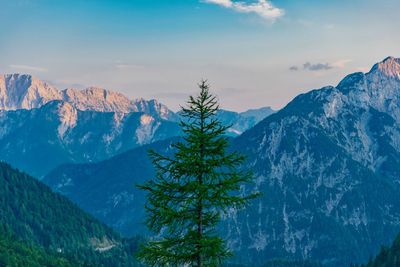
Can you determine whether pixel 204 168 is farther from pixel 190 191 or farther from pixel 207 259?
pixel 207 259

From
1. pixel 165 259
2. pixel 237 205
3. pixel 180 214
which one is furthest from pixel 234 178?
pixel 165 259

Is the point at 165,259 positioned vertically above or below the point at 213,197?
below

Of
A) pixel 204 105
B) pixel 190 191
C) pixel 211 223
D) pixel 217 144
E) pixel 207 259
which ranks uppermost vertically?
pixel 204 105

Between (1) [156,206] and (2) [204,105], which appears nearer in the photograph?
(1) [156,206]

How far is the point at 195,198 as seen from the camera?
41.4m

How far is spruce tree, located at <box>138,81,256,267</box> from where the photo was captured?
136ft

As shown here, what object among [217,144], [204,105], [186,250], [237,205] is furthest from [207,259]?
[204,105]

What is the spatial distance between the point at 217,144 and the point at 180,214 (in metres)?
6.04

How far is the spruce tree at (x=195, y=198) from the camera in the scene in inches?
1629

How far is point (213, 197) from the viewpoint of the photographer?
41.2 meters

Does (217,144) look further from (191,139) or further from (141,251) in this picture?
(141,251)

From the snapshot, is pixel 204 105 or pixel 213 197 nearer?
pixel 213 197

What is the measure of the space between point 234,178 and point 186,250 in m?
6.74

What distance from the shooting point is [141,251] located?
1654 inches
